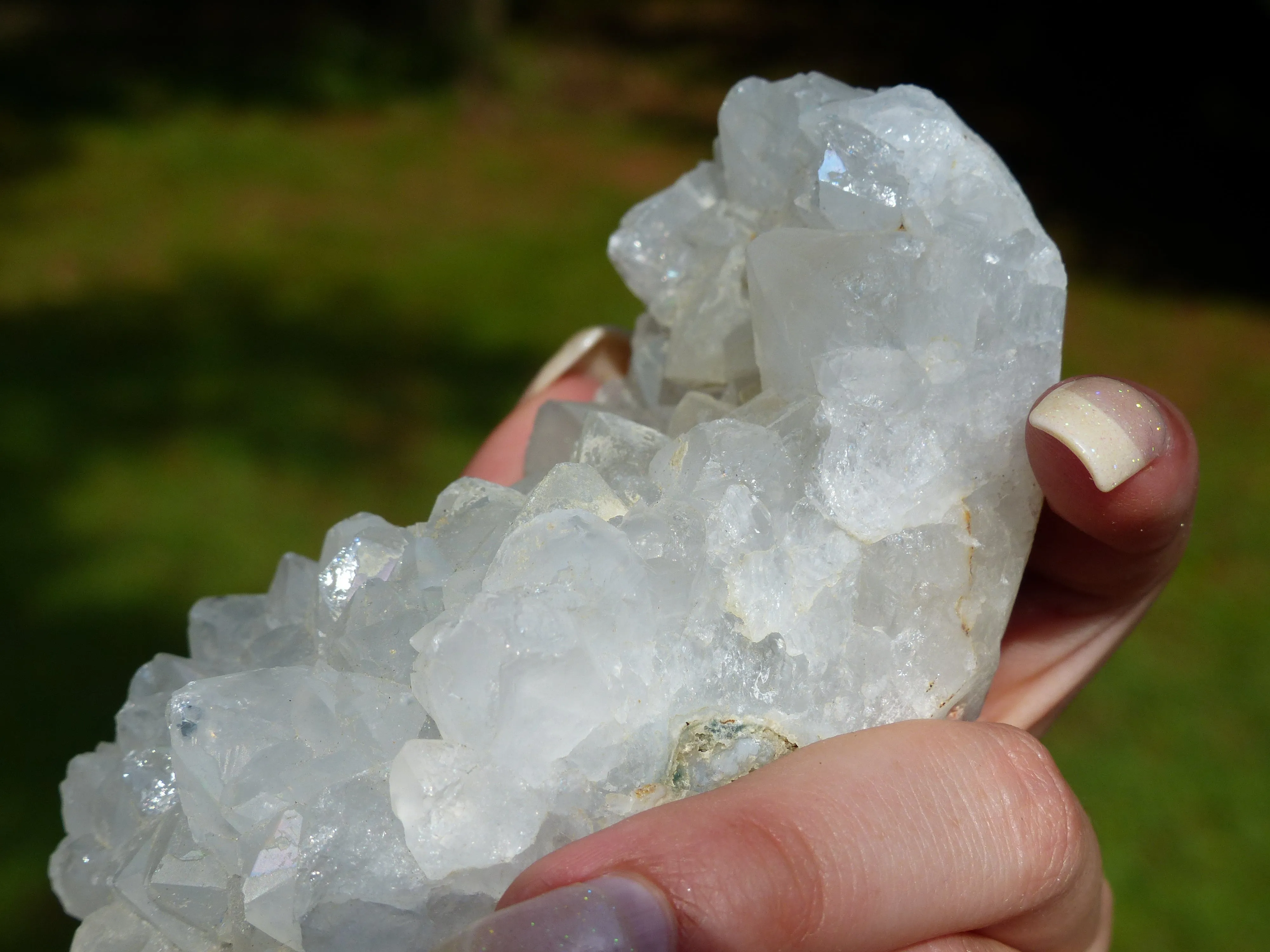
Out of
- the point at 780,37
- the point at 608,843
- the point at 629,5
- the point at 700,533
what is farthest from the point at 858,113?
the point at 629,5

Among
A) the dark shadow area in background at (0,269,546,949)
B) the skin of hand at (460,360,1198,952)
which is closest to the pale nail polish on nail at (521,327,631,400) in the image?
the skin of hand at (460,360,1198,952)

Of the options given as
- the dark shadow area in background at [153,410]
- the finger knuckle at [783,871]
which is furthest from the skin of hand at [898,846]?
the dark shadow area in background at [153,410]

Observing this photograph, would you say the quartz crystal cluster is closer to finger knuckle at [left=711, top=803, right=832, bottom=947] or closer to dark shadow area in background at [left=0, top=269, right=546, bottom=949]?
finger knuckle at [left=711, top=803, right=832, bottom=947]

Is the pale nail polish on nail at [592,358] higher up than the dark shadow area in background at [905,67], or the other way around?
the pale nail polish on nail at [592,358]

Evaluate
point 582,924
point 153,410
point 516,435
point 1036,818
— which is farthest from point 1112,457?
point 153,410

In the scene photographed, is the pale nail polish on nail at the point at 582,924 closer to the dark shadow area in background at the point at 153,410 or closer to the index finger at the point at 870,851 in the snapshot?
the index finger at the point at 870,851

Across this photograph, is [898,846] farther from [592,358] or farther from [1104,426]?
[592,358]
